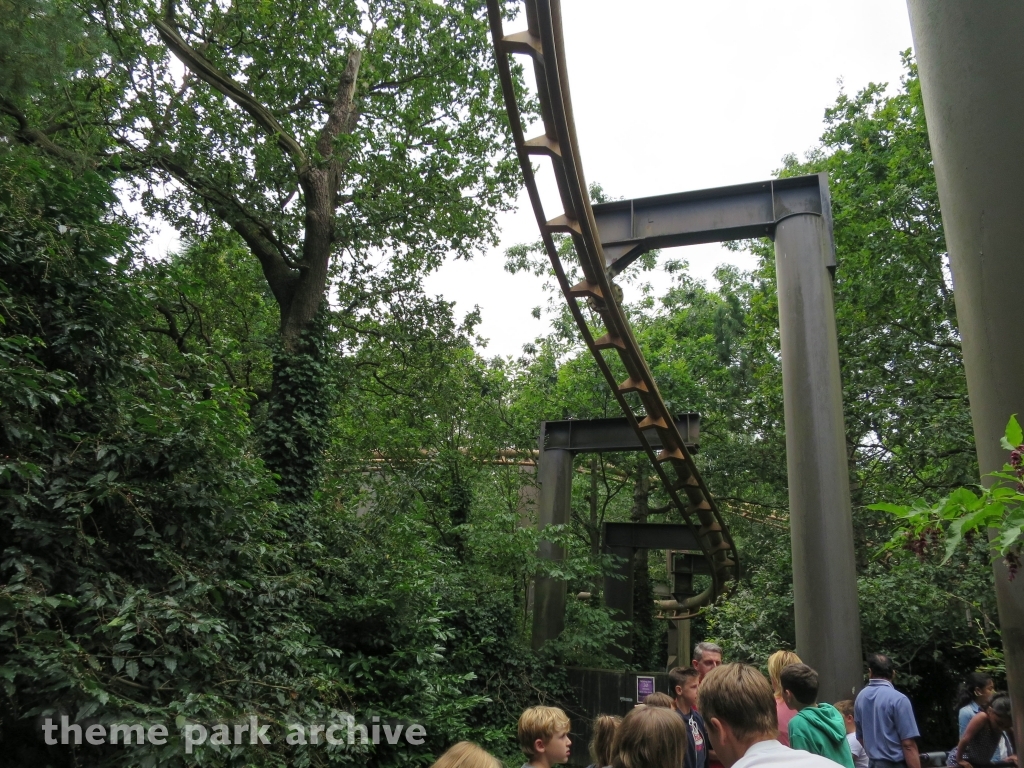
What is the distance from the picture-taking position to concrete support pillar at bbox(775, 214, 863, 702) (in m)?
7.18

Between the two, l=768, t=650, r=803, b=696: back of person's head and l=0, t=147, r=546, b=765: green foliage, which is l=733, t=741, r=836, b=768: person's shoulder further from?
l=0, t=147, r=546, b=765: green foliage

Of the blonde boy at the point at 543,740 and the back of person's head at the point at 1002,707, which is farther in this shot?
the back of person's head at the point at 1002,707

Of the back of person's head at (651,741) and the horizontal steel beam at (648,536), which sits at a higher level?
the horizontal steel beam at (648,536)

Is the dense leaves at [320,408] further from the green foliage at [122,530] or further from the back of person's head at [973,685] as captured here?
the back of person's head at [973,685]

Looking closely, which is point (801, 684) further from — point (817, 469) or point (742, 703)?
point (817, 469)

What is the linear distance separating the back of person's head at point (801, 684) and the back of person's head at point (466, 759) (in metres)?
1.59

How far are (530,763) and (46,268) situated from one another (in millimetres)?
5186

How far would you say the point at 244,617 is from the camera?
6.55m

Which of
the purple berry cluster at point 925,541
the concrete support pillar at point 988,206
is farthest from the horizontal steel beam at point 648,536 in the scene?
the purple berry cluster at point 925,541

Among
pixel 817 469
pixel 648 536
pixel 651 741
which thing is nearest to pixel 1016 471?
pixel 651 741

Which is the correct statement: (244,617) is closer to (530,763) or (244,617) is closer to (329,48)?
(530,763)

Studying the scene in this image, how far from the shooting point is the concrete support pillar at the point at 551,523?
13.1 m

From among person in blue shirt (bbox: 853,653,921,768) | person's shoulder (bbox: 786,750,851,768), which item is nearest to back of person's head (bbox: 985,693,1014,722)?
person in blue shirt (bbox: 853,653,921,768)

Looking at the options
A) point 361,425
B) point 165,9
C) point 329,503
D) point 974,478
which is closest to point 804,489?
point 974,478
